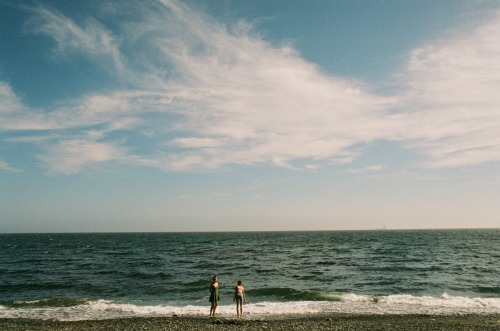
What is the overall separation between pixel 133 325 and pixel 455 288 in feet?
87.3

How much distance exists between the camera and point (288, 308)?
22344 mm

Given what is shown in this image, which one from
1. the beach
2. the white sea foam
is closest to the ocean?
the white sea foam

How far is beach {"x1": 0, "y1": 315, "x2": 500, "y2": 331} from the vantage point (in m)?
16.7

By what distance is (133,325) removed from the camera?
1727 cm

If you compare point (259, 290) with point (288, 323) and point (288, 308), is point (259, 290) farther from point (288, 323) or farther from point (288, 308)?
point (288, 323)

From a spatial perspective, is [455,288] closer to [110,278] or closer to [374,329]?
[374,329]

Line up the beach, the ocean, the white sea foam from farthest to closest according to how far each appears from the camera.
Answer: the ocean → the white sea foam → the beach

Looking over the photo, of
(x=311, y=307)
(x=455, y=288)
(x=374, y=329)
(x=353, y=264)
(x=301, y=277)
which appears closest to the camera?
(x=374, y=329)

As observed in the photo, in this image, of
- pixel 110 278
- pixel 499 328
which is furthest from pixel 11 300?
pixel 499 328

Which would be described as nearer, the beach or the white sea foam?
the beach

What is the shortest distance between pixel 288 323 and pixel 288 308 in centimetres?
487

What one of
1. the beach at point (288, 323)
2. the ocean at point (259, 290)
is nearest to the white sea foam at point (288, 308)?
the ocean at point (259, 290)

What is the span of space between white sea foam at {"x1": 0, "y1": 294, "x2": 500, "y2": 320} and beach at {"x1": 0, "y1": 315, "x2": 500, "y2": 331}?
155cm

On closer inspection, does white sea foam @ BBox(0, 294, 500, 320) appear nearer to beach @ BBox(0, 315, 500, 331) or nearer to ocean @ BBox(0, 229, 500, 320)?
ocean @ BBox(0, 229, 500, 320)
